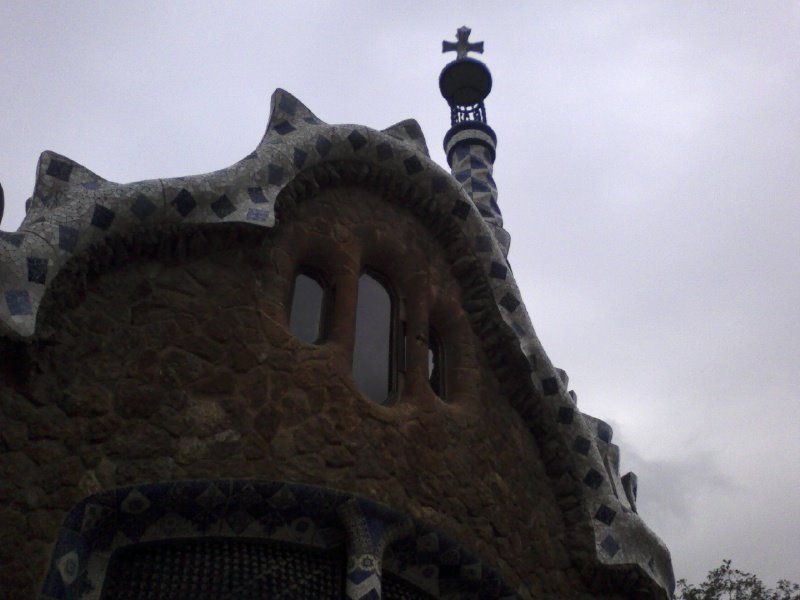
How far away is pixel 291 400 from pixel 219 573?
0.84 m

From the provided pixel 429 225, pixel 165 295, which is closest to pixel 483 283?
pixel 429 225

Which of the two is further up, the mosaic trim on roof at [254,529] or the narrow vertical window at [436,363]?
the narrow vertical window at [436,363]

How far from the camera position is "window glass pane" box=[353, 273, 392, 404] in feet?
15.4

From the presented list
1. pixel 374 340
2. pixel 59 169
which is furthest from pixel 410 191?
pixel 59 169

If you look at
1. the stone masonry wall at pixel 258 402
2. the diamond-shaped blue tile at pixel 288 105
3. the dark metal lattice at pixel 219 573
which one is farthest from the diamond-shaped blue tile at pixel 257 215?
the dark metal lattice at pixel 219 573

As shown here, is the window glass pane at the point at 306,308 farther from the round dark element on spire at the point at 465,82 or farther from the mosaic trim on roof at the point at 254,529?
the round dark element on spire at the point at 465,82

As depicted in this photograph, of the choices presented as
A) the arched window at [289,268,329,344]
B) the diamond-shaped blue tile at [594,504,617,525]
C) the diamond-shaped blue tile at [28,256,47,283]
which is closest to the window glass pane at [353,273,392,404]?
the arched window at [289,268,329,344]

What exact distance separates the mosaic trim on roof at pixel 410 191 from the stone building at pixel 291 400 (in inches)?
0.5

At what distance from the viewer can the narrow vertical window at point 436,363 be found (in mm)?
5062

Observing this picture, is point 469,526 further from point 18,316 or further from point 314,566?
point 18,316

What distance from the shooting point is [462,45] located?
12.9m

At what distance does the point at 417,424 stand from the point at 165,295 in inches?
55.6

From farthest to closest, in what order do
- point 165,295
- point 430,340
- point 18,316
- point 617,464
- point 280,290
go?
point 617,464 → point 430,340 → point 280,290 → point 165,295 → point 18,316

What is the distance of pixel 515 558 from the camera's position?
15.2 feet
